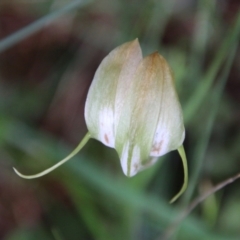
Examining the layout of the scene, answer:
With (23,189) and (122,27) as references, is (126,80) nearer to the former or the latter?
(122,27)

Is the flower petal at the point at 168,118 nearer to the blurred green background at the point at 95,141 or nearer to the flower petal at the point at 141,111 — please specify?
the flower petal at the point at 141,111

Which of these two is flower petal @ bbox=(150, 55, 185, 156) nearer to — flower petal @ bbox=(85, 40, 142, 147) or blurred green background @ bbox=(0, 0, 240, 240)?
flower petal @ bbox=(85, 40, 142, 147)

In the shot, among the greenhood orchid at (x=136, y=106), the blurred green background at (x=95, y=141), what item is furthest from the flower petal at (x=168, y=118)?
the blurred green background at (x=95, y=141)

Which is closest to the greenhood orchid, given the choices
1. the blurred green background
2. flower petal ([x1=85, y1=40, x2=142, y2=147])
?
flower petal ([x1=85, y1=40, x2=142, y2=147])

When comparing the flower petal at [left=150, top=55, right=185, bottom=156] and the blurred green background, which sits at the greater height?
the flower petal at [left=150, top=55, right=185, bottom=156]

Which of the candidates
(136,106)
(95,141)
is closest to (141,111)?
(136,106)

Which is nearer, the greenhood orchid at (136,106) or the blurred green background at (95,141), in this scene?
the greenhood orchid at (136,106)

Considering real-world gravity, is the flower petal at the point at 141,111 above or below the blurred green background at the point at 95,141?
above
